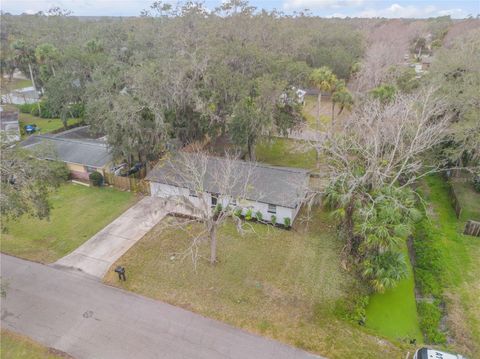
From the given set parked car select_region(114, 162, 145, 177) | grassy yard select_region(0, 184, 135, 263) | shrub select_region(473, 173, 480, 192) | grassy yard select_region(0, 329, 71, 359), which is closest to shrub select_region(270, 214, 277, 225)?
grassy yard select_region(0, 184, 135, 263)

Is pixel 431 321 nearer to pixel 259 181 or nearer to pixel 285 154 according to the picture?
pixel 259 181

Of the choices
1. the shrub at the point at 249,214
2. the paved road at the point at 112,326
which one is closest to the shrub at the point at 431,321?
the paved road at the point at 112,326

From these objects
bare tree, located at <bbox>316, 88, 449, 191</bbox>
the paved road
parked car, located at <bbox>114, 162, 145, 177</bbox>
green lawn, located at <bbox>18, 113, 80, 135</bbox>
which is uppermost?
bare tree, located at <bbox>316, 88, 449, 191</bbox>

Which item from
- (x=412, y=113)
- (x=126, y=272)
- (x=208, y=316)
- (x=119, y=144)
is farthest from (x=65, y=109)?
(x=412, y=113)

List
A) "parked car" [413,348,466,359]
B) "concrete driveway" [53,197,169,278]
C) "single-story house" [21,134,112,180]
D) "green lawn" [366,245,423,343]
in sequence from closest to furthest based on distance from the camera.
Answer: "parked car" [413,348,466,359], "green lawn" [366,245,423,343], "concrete driveway" [53,197,169,278], "single-story house" [21,134,112,180]

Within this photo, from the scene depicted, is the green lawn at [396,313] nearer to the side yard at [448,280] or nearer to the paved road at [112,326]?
the side yard at [448,280]

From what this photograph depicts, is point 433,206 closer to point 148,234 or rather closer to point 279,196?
point 279,196

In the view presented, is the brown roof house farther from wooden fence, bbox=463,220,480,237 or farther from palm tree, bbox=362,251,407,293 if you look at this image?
wooden fence, bbox=463,220,480,237

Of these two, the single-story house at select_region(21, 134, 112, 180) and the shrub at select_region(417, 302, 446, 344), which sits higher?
the single-story house at select_region(21, 134, 112, 180)

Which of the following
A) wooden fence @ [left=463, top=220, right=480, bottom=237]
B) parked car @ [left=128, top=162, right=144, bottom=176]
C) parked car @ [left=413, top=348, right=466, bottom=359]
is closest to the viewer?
parked car @ [left=413, top=348, right=466, bottom=359]
